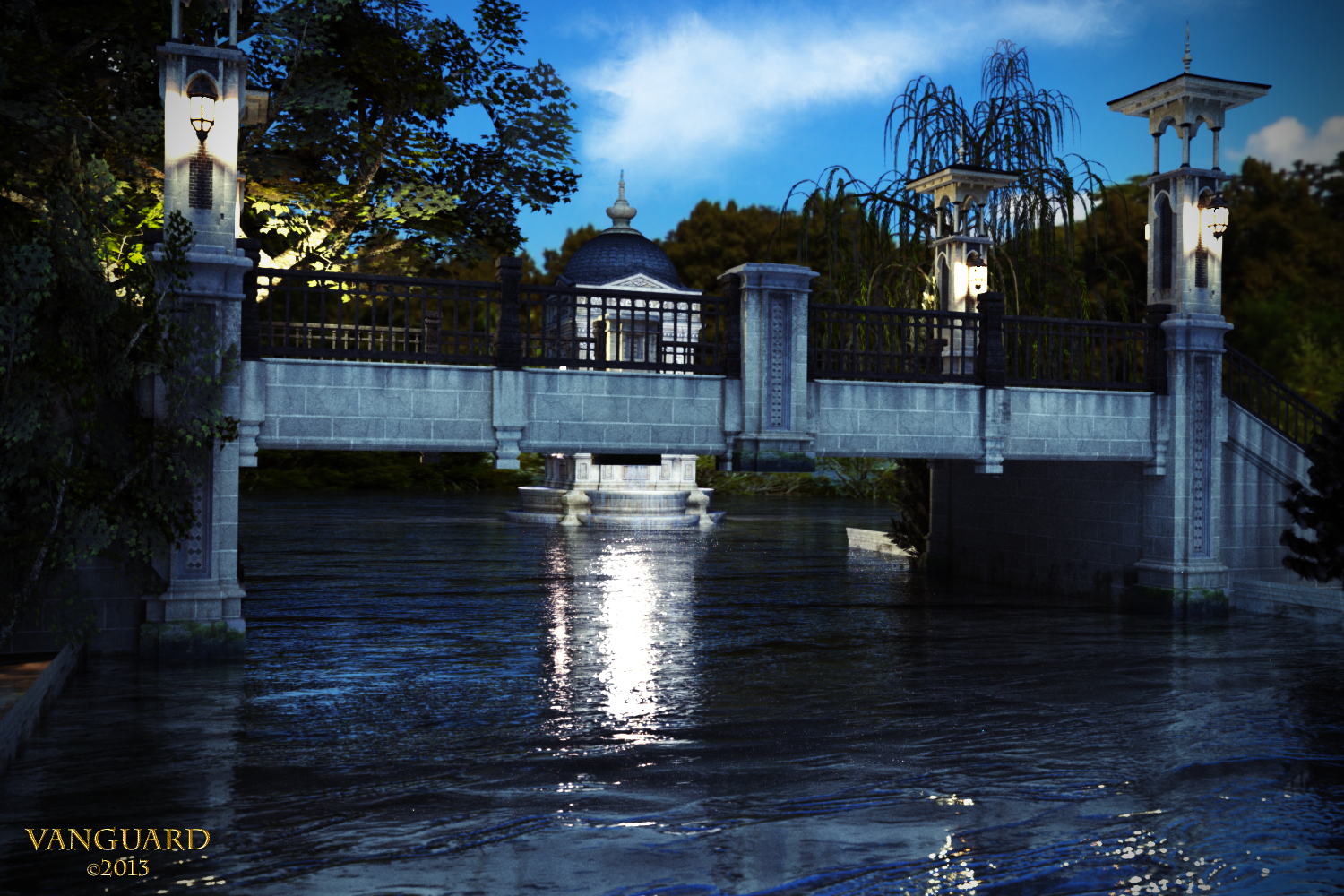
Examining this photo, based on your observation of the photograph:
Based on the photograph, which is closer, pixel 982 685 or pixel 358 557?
pixel 982 685

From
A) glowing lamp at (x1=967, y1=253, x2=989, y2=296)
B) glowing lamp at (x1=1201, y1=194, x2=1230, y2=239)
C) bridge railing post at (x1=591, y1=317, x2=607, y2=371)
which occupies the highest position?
glowing lamp at (x1=1201, y1=194, x2=1230, y2=239)

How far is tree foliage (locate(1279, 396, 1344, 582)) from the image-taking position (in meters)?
16.5

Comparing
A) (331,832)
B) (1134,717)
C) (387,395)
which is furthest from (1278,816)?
(387,395)

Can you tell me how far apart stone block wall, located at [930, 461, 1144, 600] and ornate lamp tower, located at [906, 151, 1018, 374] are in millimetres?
2151

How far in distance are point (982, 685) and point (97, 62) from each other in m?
16.6

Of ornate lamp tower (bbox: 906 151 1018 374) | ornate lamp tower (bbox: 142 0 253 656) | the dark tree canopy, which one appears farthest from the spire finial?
ornate lamp tower (bbox: 142 0 253 656)

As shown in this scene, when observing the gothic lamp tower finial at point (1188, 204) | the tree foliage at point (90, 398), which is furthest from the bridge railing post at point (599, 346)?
the gothic lamp tower finial at point (1188, 204)

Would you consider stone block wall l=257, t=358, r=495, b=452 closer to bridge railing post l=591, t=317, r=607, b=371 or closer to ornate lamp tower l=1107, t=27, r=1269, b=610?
A: bridge railing post l=591, t=317, r=607, b=371

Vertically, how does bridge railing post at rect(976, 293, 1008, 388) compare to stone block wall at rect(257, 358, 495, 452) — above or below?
above

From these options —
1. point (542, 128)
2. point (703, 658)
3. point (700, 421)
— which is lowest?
point (703, 658)

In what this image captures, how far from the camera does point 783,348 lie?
1483 cm

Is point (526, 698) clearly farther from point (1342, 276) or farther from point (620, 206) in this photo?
point (1342, 276)

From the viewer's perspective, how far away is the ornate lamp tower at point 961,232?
2009 centimetres

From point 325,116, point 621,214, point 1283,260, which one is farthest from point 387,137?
point 1283,260
